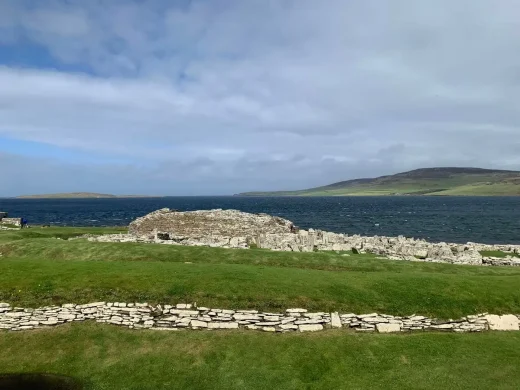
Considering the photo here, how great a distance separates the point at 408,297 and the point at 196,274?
1013 centimetres

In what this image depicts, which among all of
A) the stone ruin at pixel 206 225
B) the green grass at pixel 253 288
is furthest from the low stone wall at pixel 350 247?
the green grass at pixel 253 288

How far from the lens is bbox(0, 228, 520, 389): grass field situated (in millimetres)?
13961

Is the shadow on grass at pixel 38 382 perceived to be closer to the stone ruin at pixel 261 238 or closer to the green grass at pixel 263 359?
the green grass at pixel 263 359

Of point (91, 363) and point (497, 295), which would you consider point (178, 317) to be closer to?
point (91, 363)

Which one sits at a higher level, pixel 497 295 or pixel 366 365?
pixel 497 295

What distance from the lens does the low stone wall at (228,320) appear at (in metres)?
16.8

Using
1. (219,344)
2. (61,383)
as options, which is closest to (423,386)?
(219,344)

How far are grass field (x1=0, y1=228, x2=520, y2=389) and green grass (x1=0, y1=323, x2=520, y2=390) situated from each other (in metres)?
0.04

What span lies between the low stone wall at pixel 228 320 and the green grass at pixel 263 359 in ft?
1.44

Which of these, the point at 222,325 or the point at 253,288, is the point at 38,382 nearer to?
the point at 222,325

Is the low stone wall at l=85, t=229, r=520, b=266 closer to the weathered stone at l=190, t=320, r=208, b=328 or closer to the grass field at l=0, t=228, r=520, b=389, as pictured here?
the grass field at l=0, t=228, r=520, b=389

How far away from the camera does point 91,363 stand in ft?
49.2

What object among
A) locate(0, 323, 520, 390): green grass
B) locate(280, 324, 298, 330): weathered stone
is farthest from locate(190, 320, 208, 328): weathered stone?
locate(280, 324, 298, 330): weathered stone

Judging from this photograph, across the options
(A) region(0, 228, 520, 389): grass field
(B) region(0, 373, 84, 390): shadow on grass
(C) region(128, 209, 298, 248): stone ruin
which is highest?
(C) region(128, 209, 298, 248): stone ruin
